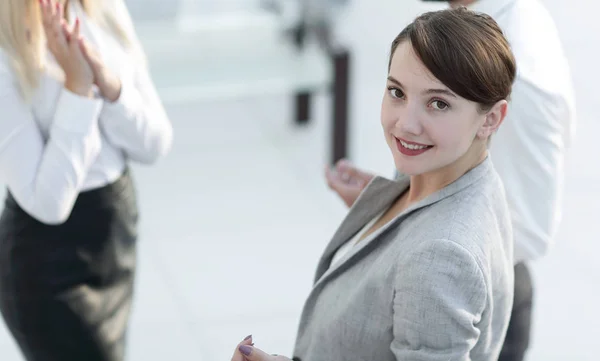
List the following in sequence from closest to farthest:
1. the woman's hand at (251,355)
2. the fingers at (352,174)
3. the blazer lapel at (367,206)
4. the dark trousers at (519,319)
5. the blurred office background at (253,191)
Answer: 1. the woman's hand at (251,355)
2. the blazer lapel at (367,206)
3. the fingers at (352,174)
4. the dark trousers at (519,319)
5. the blurred office background at (253,191)

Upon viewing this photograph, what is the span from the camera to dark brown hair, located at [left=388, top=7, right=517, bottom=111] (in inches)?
52.6

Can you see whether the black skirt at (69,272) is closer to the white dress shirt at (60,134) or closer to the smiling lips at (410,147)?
the white dress shirt at (60,134)

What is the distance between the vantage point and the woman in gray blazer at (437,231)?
52.7 inches

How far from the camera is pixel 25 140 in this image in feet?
6.35

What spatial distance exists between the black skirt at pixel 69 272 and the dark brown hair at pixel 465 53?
1003mm

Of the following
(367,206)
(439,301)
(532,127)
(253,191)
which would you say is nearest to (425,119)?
(439,301)

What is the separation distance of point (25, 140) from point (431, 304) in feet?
3.28

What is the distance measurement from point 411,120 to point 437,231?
168mm

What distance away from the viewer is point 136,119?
2059 mm

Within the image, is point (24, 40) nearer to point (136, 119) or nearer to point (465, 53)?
point (136, 119)

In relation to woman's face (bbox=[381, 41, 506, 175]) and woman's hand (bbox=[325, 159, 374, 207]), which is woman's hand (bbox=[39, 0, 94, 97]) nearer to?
woman's hand (bbox=[325, 159, 374, 207])

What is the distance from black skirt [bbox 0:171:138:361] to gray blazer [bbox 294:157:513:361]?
70 cm

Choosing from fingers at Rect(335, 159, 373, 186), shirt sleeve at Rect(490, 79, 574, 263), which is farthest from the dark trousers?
fingers at Rect(335, 159, 373, 186)

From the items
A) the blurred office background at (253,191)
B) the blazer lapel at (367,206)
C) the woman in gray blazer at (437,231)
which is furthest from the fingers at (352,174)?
the blurred office background at (253,191)
